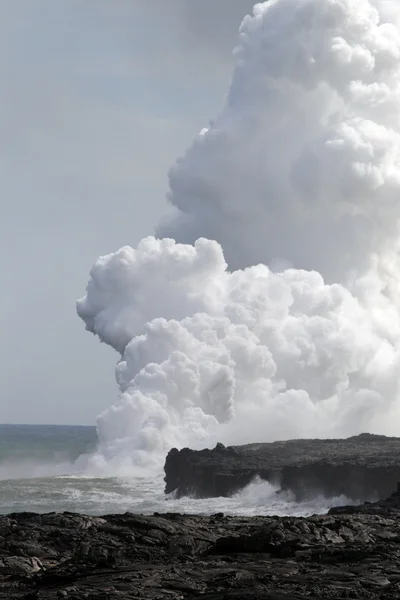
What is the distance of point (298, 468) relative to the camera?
8719 centimetres

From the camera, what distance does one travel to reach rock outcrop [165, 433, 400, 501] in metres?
80.9

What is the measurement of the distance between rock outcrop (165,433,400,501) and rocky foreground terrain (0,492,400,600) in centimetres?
3827

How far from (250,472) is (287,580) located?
210ft

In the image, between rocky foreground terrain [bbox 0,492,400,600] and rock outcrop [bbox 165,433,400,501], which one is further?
rock outcrop [bbox 165,433,400,501]

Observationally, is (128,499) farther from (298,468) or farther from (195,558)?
(195,558)

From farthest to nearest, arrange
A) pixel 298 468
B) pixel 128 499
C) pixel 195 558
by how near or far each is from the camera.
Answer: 1. pixel 298 468
2. pixel 128 499
3. pixel 195 558

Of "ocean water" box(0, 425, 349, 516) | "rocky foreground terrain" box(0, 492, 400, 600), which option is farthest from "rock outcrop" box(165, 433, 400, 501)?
"rocky foreground terrain" box(0, 492, 400, 600)

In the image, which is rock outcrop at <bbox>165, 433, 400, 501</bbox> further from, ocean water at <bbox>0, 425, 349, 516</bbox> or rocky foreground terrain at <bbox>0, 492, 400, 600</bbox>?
rocky foreground terrain at <bbox>0, 492, 400, 600</bbox>

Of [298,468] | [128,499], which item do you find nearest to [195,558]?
[128,499]

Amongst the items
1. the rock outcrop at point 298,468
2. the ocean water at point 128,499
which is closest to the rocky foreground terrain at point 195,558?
the ocean water at point 128,499

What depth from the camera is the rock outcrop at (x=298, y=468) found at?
80.9m

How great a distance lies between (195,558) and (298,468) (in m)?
A: 55.5

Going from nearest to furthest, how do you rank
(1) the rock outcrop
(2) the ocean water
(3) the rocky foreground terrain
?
(3) the rocky foreground terrain < (2) the ocean water < (1) the rock outcrop

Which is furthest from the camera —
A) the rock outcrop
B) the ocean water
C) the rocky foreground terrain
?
the rock outcrop
